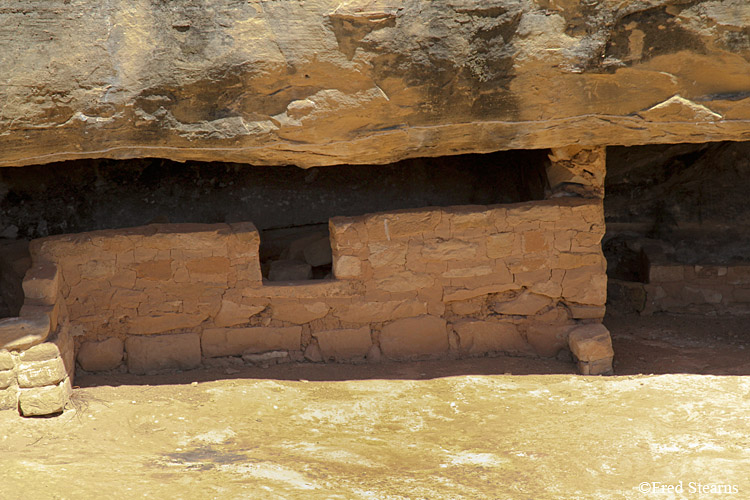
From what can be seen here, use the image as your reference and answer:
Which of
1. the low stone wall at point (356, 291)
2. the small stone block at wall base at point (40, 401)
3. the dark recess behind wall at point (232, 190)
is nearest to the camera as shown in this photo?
the small stone block at wall base at point (40, 401)

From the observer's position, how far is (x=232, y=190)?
23.1 feet

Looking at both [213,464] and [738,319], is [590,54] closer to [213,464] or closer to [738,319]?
[213,464]

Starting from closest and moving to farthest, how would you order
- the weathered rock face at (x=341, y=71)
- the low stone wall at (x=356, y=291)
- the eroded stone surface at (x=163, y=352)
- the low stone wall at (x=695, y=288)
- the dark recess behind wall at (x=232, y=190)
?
the weathered rock face at (x=341, y=71) → the low stone wall at (x=356, y=291) → the eroded stone surface at (x=163, y=352) → the dark recess behind wall at (x=232, y=190) → the low stone wall at (x=695, y=288)

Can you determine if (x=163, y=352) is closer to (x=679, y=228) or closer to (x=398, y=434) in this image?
(x=398, y=434)

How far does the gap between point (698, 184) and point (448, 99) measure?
4325 mm

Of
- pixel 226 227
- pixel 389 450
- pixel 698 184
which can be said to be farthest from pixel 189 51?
pixel 698 184

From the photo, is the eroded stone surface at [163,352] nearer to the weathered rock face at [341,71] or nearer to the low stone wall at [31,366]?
the low stone wall at [31,366]

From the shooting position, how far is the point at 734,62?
14.1 ft

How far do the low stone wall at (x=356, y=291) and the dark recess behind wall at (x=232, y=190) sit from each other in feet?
3.35

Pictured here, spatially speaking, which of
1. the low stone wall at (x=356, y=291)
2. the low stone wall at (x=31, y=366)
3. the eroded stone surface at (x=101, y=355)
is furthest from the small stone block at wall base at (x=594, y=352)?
the low stone wall at (x=31, y=366)

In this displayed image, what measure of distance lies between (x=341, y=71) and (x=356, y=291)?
1781mm

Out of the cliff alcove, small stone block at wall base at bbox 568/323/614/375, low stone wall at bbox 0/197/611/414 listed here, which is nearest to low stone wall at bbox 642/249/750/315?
the cliff alcove

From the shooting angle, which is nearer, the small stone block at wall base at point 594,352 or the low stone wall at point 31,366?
the low stone wall at point 31,366

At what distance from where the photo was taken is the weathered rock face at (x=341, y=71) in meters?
4.11
